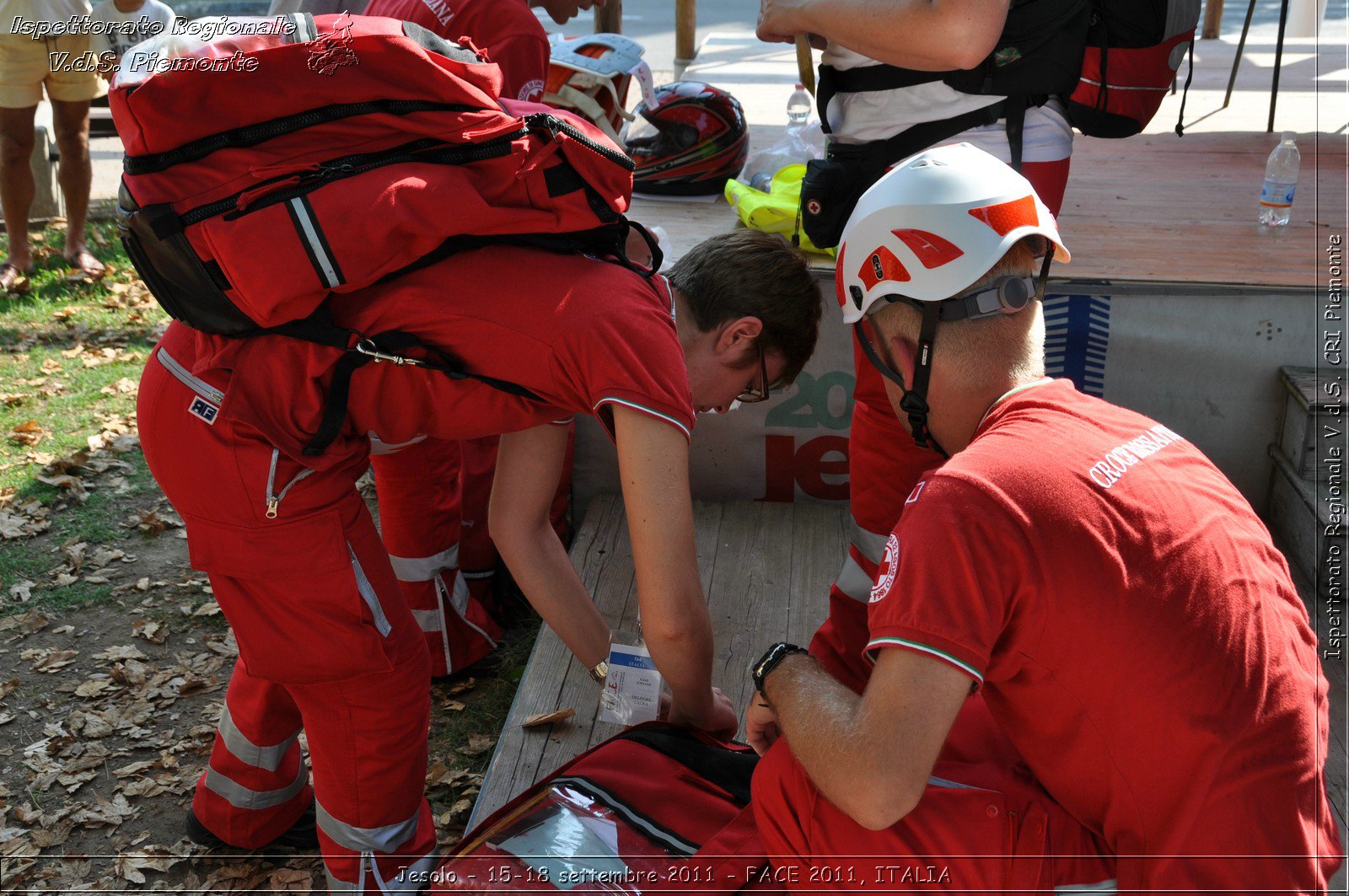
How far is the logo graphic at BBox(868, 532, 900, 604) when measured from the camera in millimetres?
1627

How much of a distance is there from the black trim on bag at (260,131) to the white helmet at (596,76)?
10.8ft

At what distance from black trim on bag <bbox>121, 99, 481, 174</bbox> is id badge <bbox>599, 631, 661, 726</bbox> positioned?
1298 millimetres

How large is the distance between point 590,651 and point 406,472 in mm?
1031

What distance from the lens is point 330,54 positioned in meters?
1.99

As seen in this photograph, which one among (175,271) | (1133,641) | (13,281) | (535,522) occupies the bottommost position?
(13,281)

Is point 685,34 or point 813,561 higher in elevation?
point 685,34

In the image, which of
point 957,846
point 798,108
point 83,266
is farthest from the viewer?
point 798,108

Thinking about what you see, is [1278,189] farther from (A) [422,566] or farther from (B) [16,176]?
(B) [16,176]

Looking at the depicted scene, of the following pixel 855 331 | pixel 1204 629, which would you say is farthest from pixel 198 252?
pixel 1204 629

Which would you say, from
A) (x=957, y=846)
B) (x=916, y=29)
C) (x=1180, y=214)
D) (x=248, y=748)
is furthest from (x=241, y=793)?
(x=1180, y=214)

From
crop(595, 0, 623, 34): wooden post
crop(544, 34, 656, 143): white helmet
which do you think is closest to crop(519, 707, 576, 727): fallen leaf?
crop(544, 34, 656, 143): white helmet

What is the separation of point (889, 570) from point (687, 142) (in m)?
4.76

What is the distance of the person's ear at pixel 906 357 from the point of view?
1.98m

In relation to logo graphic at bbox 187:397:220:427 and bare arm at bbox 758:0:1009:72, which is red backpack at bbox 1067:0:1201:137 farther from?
logo graphic at bbox 187:397:220:427
